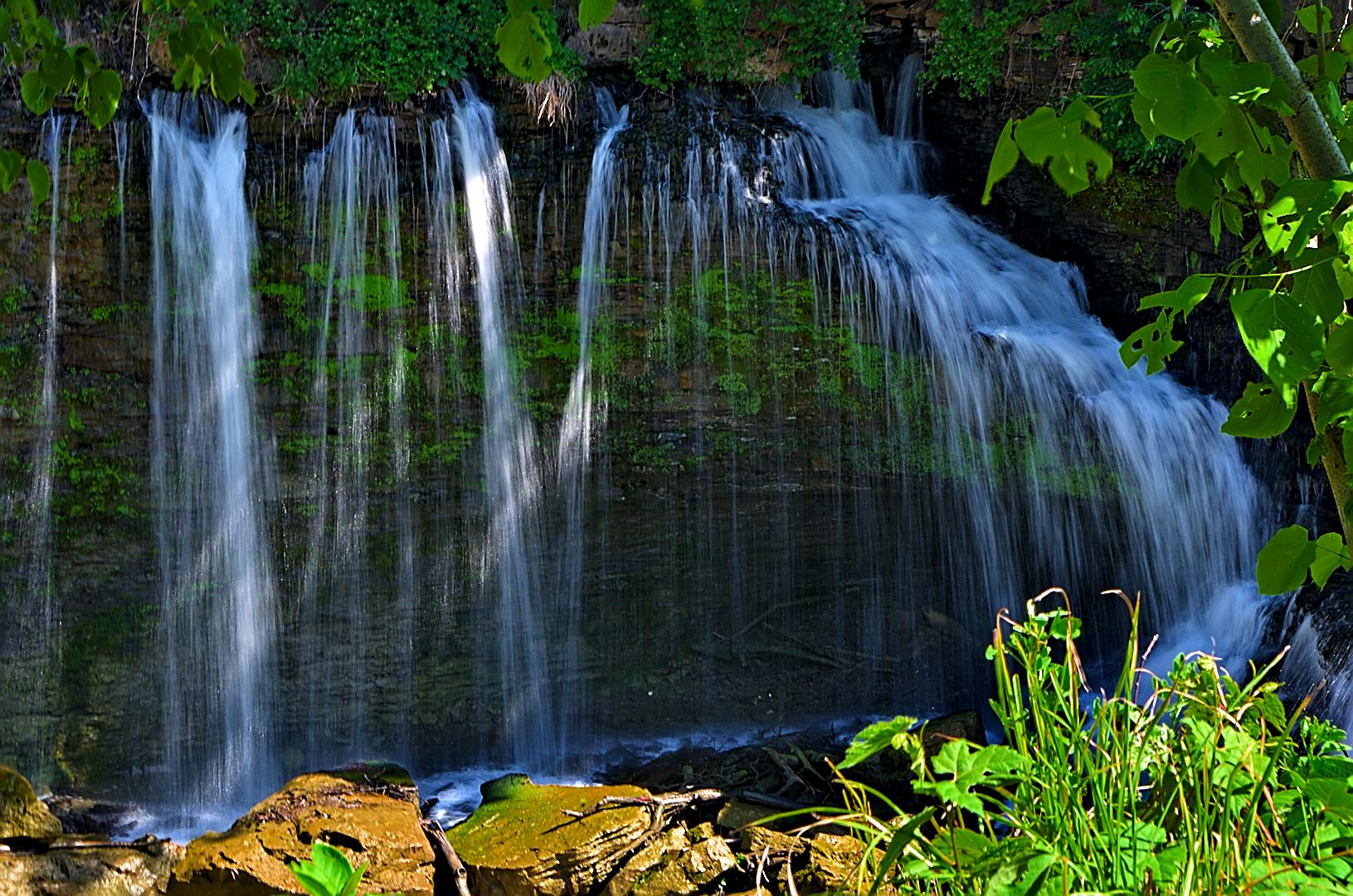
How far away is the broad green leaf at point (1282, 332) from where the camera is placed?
53.3 inches

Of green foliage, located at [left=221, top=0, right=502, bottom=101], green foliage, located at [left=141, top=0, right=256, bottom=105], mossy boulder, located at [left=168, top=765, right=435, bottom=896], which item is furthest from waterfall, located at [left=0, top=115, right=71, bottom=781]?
green foliage, located at [left=141, top=0, right=256, bottom=105]

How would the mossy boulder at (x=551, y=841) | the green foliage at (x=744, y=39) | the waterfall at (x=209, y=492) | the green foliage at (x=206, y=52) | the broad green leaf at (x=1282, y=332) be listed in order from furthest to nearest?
the green foliage at (x=744, y=39)
the waterfall at (x=209, y=492)
the mossy boulder at (x=551, y=841)
the green foliage at (x=206, y=52)
the broad green leaf at (x=1282, y=332)

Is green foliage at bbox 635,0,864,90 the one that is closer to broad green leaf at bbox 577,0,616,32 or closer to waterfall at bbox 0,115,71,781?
waterfall at bbox 0,115,71,781

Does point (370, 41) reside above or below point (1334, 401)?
above

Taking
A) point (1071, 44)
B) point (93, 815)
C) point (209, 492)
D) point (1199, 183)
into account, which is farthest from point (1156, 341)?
point (1071, 44)

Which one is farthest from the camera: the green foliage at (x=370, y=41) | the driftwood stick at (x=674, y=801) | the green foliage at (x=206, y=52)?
the green foliage at (x=370, y=41)

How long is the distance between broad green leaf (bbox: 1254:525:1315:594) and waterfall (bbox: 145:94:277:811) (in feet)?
20.9

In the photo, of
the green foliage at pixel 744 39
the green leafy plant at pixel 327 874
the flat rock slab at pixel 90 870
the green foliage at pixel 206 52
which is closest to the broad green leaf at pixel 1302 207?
the green leafy plant at pixel 327 874

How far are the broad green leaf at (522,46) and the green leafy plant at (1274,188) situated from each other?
0.76 metres

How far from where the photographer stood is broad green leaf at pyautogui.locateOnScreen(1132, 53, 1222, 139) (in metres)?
1.39

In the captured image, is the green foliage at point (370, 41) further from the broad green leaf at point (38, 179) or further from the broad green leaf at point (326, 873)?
the broad green leaf at point (326, 873)

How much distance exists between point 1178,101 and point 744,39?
7836 mm

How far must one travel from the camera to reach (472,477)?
7160 millimetres

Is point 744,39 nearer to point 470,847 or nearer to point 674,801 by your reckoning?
point 674,801
